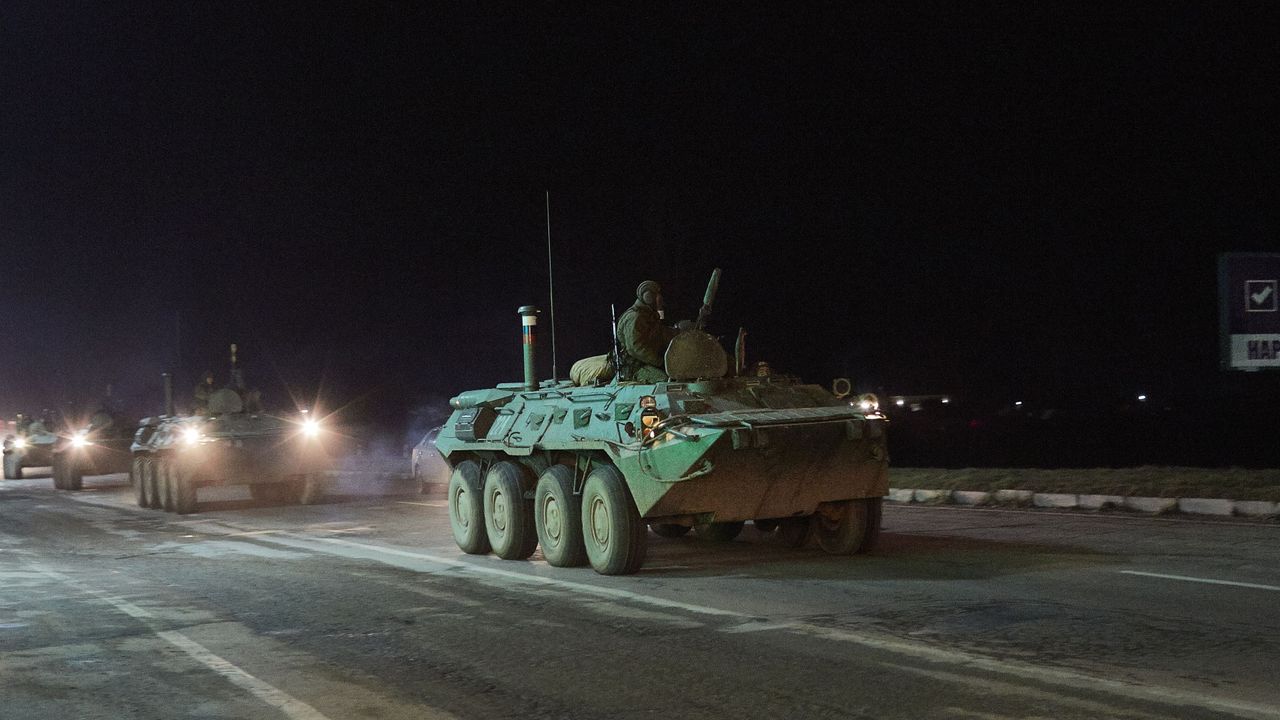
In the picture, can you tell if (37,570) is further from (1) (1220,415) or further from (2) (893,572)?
(1) (1220,415)

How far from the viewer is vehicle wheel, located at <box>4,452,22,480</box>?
133 ft

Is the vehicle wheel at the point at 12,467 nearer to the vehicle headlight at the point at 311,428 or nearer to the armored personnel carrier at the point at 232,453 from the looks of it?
the armored personnel carrier at the point at 232,453

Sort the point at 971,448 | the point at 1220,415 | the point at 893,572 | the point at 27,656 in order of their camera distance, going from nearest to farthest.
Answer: the point at 27,656
the point at 893,572
the point at 971,448
the point at 1220,415

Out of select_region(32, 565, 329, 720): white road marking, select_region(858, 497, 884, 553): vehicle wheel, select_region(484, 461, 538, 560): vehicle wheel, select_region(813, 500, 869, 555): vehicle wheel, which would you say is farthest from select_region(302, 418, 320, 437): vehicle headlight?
select_region(858, 497, 884, 553): vehicle wheel

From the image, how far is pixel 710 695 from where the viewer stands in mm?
6766

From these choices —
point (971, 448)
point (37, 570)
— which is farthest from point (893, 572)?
point (971, 448)

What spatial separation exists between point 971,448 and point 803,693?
36451mm

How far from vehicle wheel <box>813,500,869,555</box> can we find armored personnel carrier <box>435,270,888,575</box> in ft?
0.04

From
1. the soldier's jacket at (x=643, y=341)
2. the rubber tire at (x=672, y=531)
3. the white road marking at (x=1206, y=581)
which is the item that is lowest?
the rubber tire at (x=672, y=531)

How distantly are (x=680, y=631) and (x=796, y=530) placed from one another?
495 centimetres

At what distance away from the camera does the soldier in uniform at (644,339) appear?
12.8 m

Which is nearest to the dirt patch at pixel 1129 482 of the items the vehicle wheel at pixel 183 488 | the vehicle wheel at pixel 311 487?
the vehicle wheel at pixel 311 487

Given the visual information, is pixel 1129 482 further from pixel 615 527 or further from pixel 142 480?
pixel 142 480

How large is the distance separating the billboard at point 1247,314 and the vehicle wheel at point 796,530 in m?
11.7
